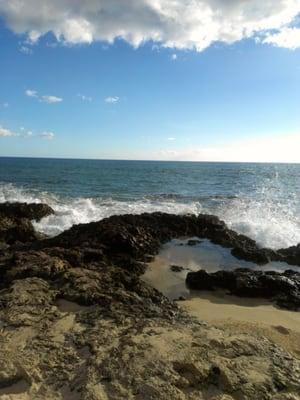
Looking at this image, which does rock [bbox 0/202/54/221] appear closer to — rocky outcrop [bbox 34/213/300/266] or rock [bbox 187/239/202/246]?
rocky outcrop [bbox 34/213/300/266]

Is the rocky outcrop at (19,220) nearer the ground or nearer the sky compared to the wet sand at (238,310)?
nearer the sky

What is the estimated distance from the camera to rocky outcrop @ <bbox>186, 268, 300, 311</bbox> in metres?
7.47

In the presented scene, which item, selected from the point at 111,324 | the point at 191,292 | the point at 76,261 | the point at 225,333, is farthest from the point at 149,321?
the point at 76,261

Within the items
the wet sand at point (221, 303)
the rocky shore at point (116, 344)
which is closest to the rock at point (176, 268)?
the wet sand at point (221, 303)

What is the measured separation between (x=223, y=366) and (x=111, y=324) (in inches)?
63.9

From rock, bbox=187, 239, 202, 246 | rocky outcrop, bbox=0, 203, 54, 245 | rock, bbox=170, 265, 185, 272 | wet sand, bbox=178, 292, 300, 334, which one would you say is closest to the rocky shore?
wet sand, bbox=178, 292, 300, 334

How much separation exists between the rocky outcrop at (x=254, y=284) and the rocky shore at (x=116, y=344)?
3 centimetres

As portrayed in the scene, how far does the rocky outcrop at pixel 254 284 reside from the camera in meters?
7.47

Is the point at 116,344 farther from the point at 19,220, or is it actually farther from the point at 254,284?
the point at 19,220

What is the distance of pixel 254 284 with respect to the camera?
7727 mm

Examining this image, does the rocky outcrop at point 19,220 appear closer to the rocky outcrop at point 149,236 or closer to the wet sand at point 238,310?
the rocky outcrop at point 149,236

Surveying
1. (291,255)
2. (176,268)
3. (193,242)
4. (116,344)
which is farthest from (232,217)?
(116,344)

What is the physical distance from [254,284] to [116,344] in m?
4.07

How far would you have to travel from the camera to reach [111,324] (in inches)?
200
